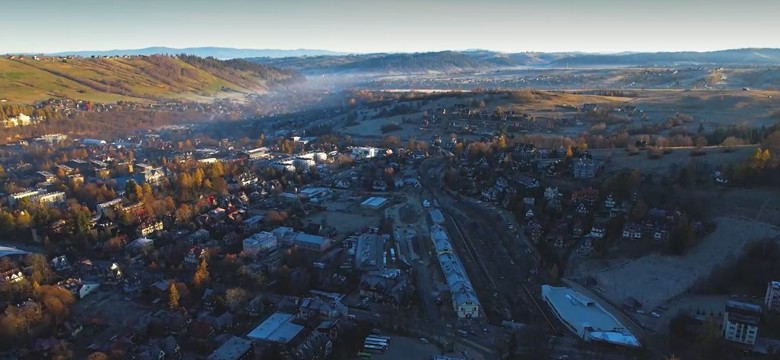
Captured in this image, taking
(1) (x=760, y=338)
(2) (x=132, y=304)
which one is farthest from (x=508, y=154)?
(2) (x=132, y=304)

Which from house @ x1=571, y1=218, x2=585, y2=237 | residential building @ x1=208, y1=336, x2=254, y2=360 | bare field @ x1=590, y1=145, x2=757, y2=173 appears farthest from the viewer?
bare field @ x1=590, y1=145, x2=757, y2=173

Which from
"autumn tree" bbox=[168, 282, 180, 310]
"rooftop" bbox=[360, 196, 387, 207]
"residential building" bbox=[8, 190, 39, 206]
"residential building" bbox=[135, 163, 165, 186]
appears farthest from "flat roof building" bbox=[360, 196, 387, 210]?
"residential building" bbox=[8, 190, 39, 206]

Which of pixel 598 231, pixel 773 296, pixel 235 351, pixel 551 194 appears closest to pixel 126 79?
pixel 551 194

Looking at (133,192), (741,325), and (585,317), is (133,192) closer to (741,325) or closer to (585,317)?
(585,317)

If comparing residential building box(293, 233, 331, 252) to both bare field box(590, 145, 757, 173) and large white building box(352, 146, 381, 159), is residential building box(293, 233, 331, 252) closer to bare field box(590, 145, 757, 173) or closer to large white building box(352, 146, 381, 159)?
bare field box(590, 145, 757, 173)

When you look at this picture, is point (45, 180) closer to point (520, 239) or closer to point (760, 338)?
point (520, 239)

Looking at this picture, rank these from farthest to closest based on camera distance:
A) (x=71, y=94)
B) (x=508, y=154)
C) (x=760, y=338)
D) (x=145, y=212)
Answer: (x=71, y=94)
(x=508, y=154)
(x=145, y=212)
(x=760, y=338)
